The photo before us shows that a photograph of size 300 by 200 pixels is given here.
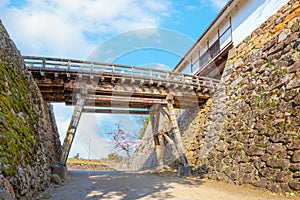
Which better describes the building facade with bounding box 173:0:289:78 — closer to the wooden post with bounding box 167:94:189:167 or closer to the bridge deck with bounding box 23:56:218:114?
the bridge deck with bounding box 23:56:218:114

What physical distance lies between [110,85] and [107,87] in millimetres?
175

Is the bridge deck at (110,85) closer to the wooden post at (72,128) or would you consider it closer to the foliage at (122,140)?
the wooden post at (72,128)

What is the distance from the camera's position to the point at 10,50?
219 inches

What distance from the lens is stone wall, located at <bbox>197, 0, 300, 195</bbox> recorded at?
574 cm

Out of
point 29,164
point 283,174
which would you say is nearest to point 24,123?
point 29,164

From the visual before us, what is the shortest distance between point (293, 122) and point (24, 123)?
698 centimetres

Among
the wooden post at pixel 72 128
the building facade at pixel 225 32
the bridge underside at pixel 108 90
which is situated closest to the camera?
the wooden post at pixel 72 128

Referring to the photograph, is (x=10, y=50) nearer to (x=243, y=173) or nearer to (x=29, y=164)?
(x=29, y=164)

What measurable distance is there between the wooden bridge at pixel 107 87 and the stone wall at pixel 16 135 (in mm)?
2175

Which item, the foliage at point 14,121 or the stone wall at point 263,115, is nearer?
the foliage at point 14,121

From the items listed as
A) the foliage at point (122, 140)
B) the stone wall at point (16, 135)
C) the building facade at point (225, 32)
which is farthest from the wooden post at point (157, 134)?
the foliage at point (122, 140)

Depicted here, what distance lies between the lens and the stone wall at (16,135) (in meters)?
3.35

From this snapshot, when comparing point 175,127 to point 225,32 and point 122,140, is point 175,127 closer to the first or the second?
point 225,32

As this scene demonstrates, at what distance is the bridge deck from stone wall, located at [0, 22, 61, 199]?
2.16 meters
